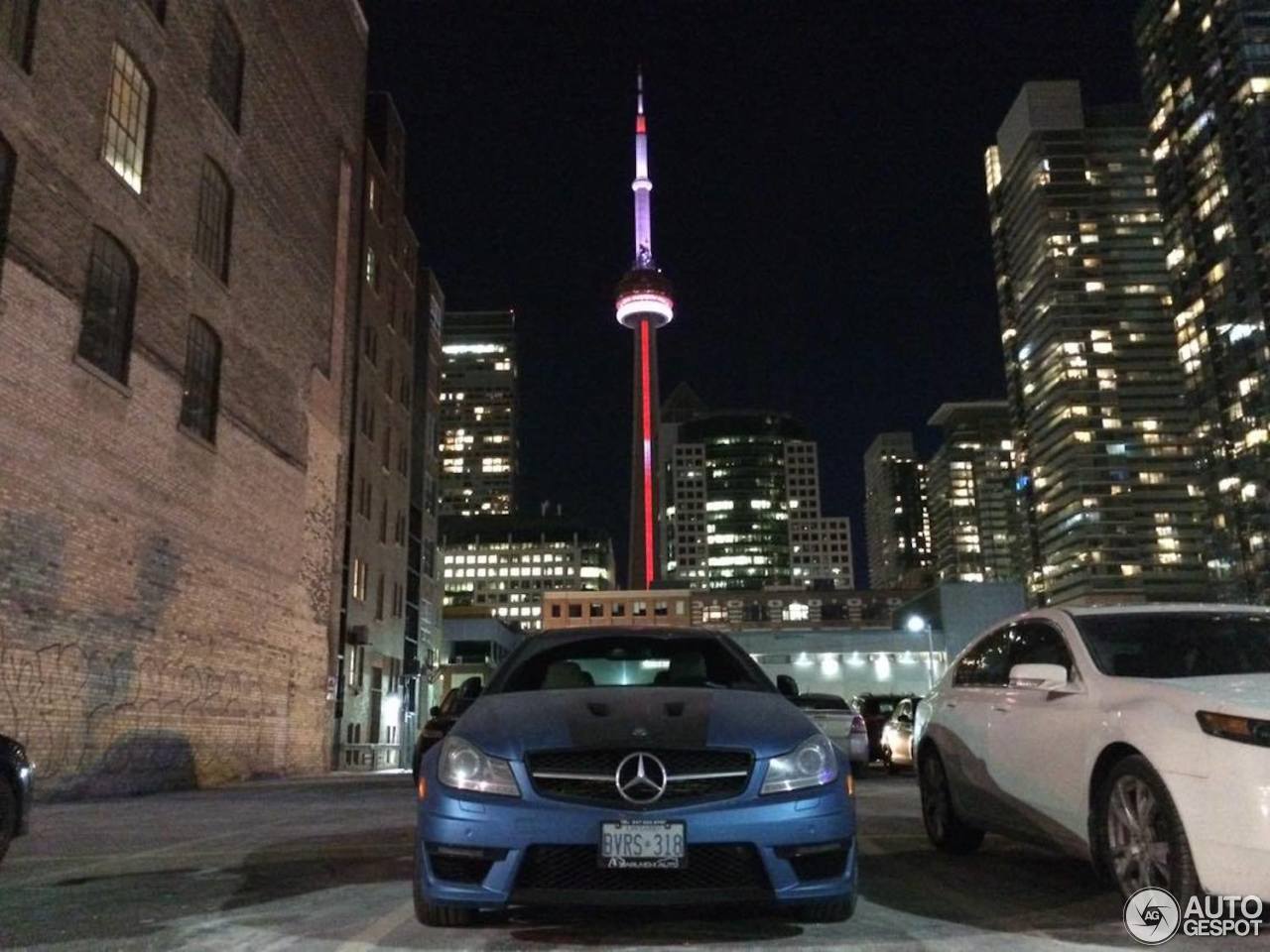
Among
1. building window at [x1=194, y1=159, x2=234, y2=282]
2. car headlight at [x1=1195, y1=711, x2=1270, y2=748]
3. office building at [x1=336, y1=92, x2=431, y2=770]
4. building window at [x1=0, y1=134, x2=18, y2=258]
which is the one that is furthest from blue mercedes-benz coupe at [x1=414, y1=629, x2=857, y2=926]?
office building at [x1=336, y1=92, x2=431, y2=770]

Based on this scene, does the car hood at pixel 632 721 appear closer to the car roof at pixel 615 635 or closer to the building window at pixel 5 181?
the car roof at pixel 615 635

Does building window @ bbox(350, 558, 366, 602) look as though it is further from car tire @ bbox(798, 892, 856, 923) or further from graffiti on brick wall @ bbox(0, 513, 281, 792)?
car tire @ bbox(798, 892, 856, 923)

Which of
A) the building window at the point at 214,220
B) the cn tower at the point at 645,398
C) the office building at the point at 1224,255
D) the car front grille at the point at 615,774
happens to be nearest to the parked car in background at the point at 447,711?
the car front grille at the point at 615,774

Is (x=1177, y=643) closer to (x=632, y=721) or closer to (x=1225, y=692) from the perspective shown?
(x=1225, y=692)

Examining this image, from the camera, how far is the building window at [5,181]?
14977mm

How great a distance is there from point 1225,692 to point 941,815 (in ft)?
10.5

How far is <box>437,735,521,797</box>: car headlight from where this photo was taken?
4301mm

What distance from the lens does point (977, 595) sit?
7769 centimetres

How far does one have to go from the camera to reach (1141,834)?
5.04m

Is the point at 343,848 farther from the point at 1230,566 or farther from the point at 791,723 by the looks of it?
the point at 1230,566

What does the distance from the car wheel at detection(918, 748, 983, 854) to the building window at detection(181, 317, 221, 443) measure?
1663 centimetres

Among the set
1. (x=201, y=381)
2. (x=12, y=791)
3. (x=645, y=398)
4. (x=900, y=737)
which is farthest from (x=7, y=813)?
(x=645, y=398)

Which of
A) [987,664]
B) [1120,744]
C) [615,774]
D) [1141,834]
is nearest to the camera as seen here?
[615,774]

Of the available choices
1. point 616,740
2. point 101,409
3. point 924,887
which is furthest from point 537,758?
point 101,409
